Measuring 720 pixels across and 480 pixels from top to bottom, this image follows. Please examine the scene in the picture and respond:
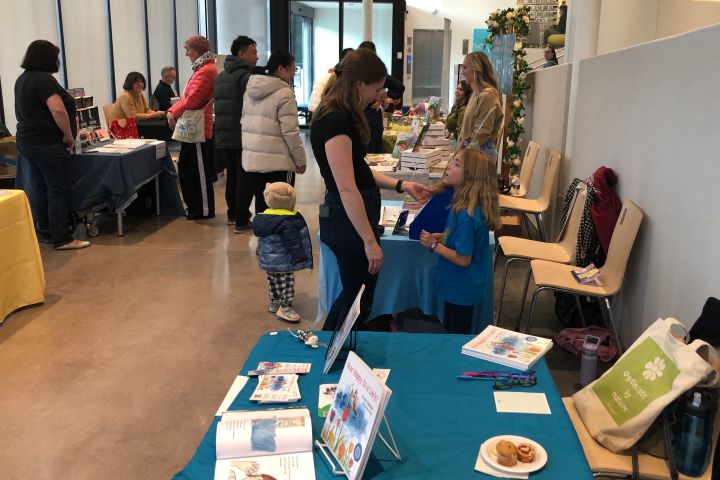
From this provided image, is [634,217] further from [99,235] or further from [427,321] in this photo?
[99,235]

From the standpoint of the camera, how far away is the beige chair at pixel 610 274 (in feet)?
10.4

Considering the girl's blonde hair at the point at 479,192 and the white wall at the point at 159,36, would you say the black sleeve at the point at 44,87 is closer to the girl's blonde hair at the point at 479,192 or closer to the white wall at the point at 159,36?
the girl's blonde hair at the point at 479,192

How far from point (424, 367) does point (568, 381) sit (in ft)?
4.77

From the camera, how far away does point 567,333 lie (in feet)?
11.5

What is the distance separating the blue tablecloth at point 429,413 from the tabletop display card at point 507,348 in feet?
0.10

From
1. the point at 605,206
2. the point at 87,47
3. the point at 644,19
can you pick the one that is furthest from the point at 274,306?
the point at 87,47

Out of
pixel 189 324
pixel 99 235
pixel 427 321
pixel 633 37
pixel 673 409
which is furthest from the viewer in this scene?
pixel 633 37

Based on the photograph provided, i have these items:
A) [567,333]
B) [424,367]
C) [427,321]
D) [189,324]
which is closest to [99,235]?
[189,324]

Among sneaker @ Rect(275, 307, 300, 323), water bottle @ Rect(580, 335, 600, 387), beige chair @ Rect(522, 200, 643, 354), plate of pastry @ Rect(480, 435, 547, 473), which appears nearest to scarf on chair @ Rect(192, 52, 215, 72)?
sneaker @ Rect(275, 307, 300, 323)

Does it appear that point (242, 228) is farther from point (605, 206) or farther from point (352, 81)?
point (352, 81)

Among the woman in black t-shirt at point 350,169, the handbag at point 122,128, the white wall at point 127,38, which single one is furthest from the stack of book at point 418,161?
the white wall at point 127,38

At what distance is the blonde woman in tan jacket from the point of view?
470cm

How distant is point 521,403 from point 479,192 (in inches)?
46.8

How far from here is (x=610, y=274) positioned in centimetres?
327
